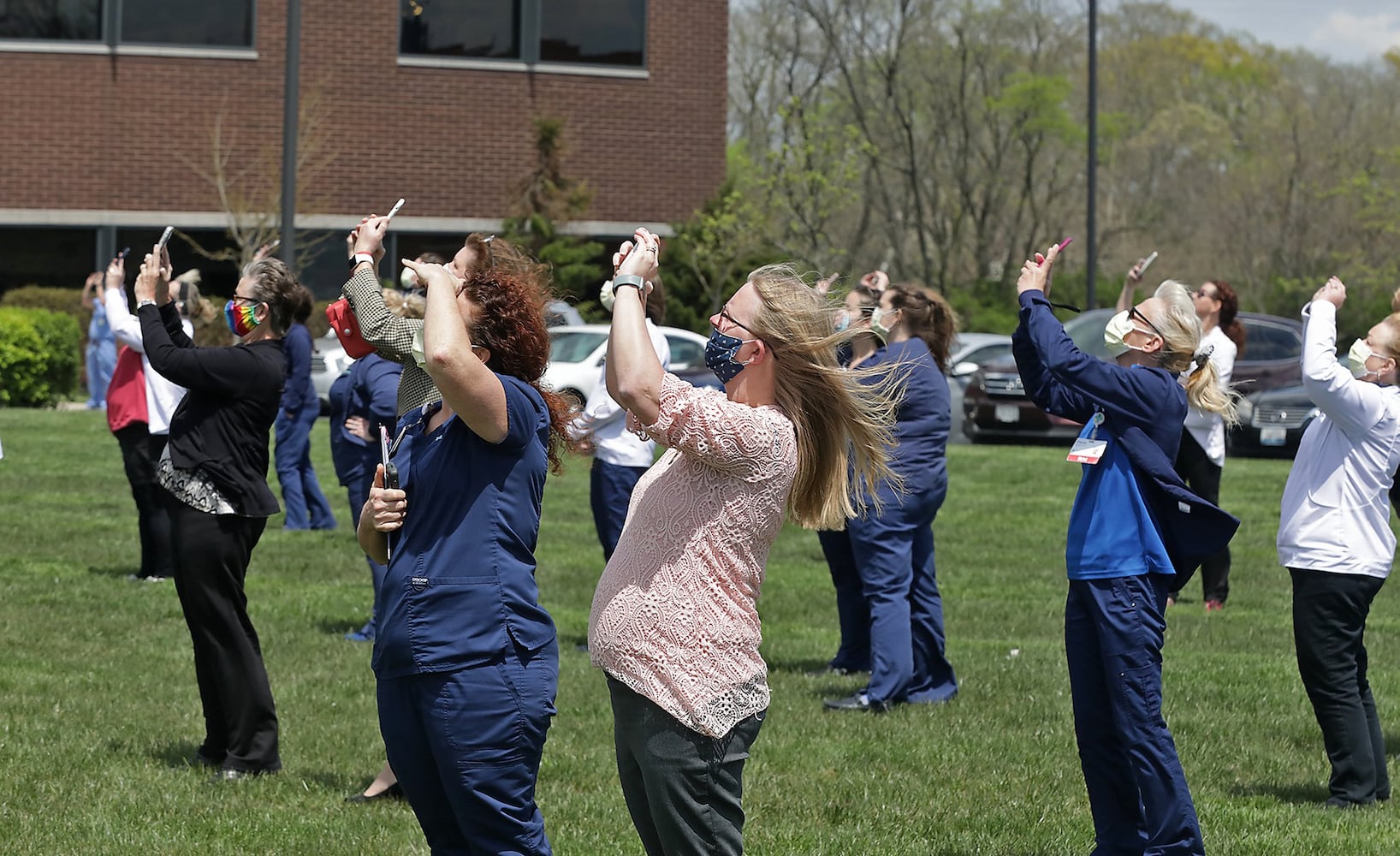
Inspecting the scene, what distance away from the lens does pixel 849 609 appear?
857cm

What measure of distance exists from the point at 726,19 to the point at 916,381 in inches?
826

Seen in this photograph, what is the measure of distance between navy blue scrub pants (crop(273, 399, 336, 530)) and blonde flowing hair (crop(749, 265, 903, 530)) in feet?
30.6

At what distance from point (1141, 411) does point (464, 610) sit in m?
2.42

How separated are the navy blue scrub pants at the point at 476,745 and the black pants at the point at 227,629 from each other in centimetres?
248

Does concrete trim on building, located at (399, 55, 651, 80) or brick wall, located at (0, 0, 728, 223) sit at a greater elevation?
concrete trim on building, located at (399, 55, 651, 80)

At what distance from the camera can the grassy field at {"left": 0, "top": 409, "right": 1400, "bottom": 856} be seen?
5770mm

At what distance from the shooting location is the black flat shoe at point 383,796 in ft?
19.9

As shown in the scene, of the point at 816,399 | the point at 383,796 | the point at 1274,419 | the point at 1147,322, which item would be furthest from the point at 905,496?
Result: the point at 1274,419

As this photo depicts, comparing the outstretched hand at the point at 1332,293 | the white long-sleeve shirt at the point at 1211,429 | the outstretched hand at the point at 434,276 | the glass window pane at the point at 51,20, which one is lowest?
the white long-sleeve shirt at the point at 1211,429

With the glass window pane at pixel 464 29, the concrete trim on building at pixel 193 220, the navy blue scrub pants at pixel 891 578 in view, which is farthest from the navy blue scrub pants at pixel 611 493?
the glass window pane at pixel 464 29

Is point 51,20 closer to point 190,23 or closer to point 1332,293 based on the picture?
point 190,23

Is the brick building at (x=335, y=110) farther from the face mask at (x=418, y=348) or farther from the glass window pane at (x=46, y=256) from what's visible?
the face mask at (x=418, y=348)

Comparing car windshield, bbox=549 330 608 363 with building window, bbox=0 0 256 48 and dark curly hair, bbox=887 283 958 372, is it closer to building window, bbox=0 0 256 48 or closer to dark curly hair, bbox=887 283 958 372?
building window, bbox=0 0 256 48

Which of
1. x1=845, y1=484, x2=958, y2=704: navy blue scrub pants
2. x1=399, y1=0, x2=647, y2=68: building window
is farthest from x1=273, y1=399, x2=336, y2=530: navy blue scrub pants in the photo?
x1=399, y1=0, x2=647, y2=68: building window
